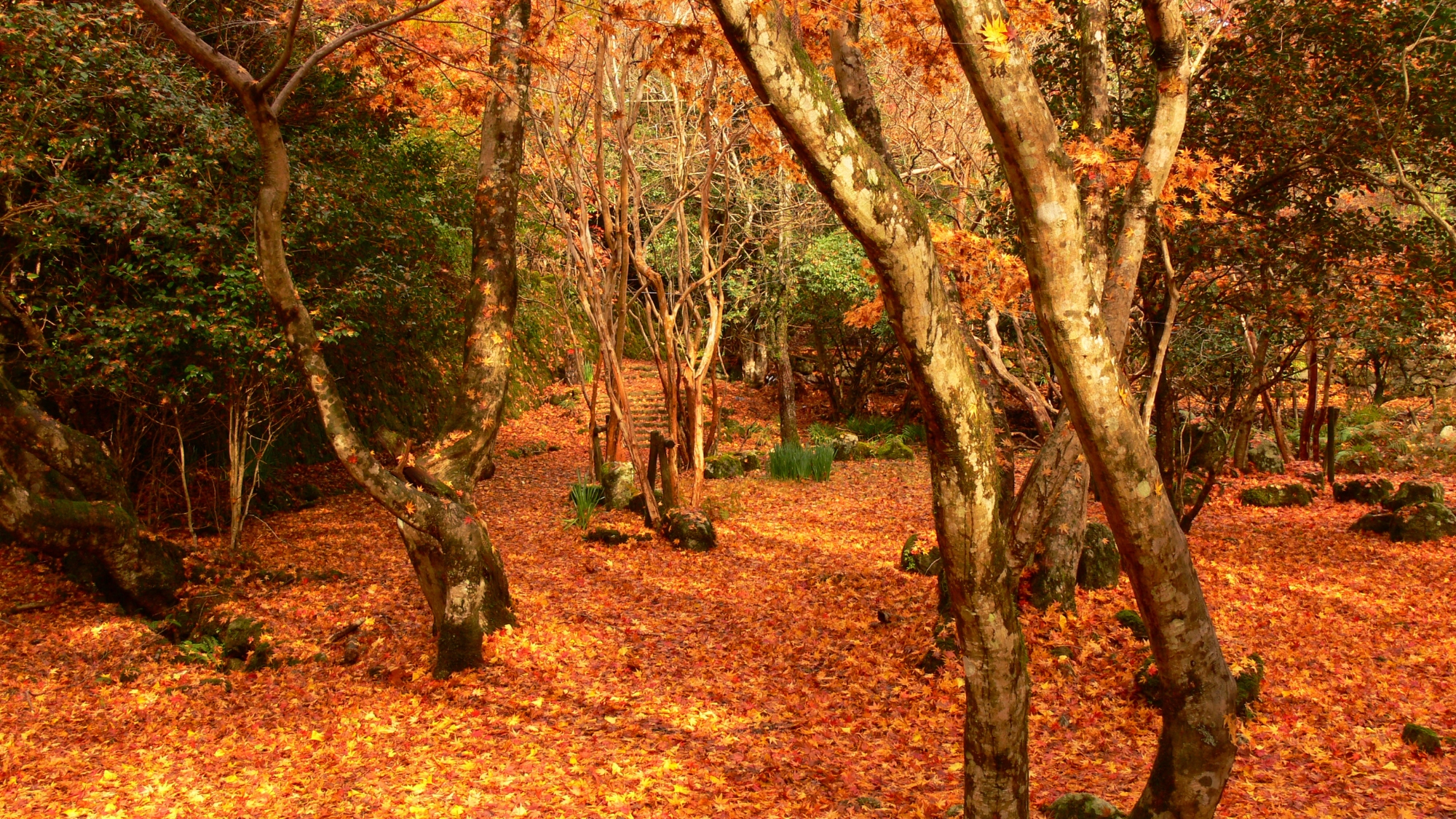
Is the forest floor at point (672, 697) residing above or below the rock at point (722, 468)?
below

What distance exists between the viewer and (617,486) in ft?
33.6

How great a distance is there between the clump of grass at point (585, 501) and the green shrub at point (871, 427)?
7.60 m

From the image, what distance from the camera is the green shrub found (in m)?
16.8

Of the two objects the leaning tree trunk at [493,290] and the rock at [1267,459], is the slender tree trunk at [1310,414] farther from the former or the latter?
the leaning tree trunk at [493,290]

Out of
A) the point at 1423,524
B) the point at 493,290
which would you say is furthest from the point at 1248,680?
the point at 493,290

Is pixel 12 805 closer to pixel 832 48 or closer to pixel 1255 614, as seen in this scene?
pixel 832 48

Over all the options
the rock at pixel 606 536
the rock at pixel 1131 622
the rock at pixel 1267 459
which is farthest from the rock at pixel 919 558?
the rock at pixel 1267 459

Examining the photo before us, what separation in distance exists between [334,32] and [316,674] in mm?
6096

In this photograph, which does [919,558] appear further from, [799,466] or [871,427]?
[871,427]

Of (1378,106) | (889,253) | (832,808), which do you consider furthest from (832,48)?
(1378,106)

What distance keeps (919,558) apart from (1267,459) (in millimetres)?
6938

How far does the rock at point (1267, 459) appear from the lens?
12.0 metres

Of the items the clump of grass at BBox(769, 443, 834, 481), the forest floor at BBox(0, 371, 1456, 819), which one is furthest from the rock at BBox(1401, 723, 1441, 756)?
the clump of grass at BBox(769, 443, 834, 481)

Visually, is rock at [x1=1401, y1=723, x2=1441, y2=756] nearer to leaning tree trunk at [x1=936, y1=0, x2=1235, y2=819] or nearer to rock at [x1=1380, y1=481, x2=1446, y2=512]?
leaning tree trunk at [x1=936, y1=0, x2=1235, y2=819]
